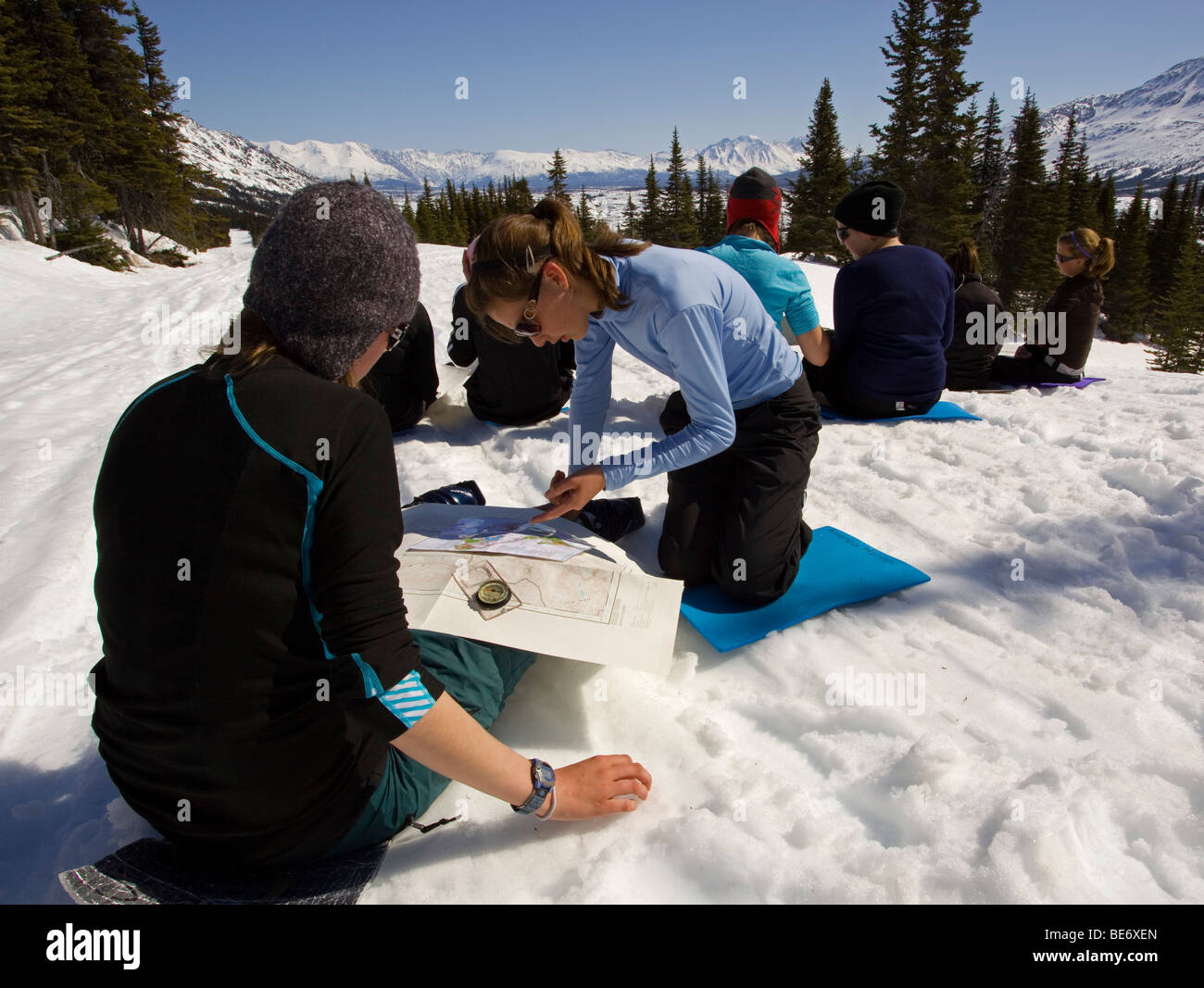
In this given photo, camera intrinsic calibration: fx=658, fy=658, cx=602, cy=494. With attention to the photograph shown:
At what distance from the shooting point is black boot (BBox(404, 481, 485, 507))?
293 cm

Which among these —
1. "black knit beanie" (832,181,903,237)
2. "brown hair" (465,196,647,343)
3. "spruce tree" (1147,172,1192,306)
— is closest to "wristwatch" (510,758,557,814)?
"brown hair" (465,196,647,343)

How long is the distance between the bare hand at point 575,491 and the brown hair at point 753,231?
2666 mm

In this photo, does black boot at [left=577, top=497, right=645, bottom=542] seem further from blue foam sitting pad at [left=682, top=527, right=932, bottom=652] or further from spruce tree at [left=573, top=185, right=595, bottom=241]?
spruce tree at [left=573, top=185, right=595, bottom=241]

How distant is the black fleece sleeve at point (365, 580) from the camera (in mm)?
1148

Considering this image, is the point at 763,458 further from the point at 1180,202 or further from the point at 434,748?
the point at 1180,202

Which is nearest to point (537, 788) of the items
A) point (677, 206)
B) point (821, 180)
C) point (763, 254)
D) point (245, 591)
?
point (245, 591)

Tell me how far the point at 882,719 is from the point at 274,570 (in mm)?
1894

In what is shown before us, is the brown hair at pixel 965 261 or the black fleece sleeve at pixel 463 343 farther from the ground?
the brown hair at pixel 965 261

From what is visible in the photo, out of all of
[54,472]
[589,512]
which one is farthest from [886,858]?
[54,472]

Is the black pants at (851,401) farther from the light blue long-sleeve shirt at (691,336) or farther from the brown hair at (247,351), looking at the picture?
the brown hair at (247,351)

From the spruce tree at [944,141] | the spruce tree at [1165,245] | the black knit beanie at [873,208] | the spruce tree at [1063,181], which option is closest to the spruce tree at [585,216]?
the black knit beanie at [873,208]

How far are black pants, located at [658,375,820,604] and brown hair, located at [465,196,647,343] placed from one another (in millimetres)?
968

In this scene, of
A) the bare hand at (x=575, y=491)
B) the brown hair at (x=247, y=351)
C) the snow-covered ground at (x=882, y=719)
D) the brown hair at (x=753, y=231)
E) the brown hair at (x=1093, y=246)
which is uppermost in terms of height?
the brown hair at (x=1093, y=246)

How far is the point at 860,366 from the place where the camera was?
199 inches
